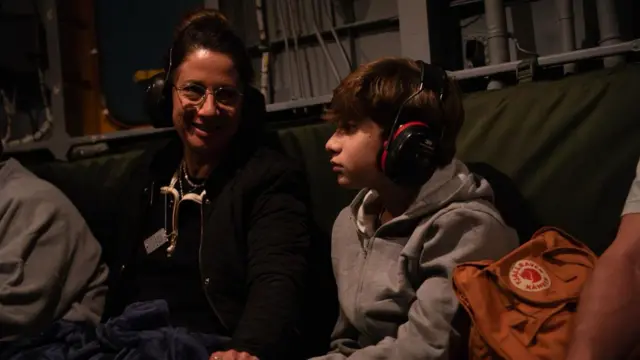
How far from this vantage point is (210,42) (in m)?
1.47

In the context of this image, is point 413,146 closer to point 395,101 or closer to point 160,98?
point 395,101

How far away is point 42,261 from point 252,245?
488mm

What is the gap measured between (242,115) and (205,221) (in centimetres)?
26

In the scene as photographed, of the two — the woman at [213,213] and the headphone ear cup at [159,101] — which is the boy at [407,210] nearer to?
Answer: the woman at [213,213]

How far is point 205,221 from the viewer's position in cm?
145

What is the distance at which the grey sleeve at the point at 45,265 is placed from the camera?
1.46m

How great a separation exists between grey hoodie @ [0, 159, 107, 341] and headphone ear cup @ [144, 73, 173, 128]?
315mm

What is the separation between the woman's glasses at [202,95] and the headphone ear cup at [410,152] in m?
0.48

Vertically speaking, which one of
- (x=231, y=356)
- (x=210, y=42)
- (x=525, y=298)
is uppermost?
(x=210, y=42)

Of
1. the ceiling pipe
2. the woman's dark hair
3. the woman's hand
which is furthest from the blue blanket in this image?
the ceiling pipe

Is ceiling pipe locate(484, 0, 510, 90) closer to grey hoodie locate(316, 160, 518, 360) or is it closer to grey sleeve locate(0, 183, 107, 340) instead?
grey hoodie locate(316, 160, 518, 360)

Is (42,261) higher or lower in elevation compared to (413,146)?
lower

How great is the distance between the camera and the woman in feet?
4.45

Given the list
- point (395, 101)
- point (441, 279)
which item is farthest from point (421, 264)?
point (395, 101)
